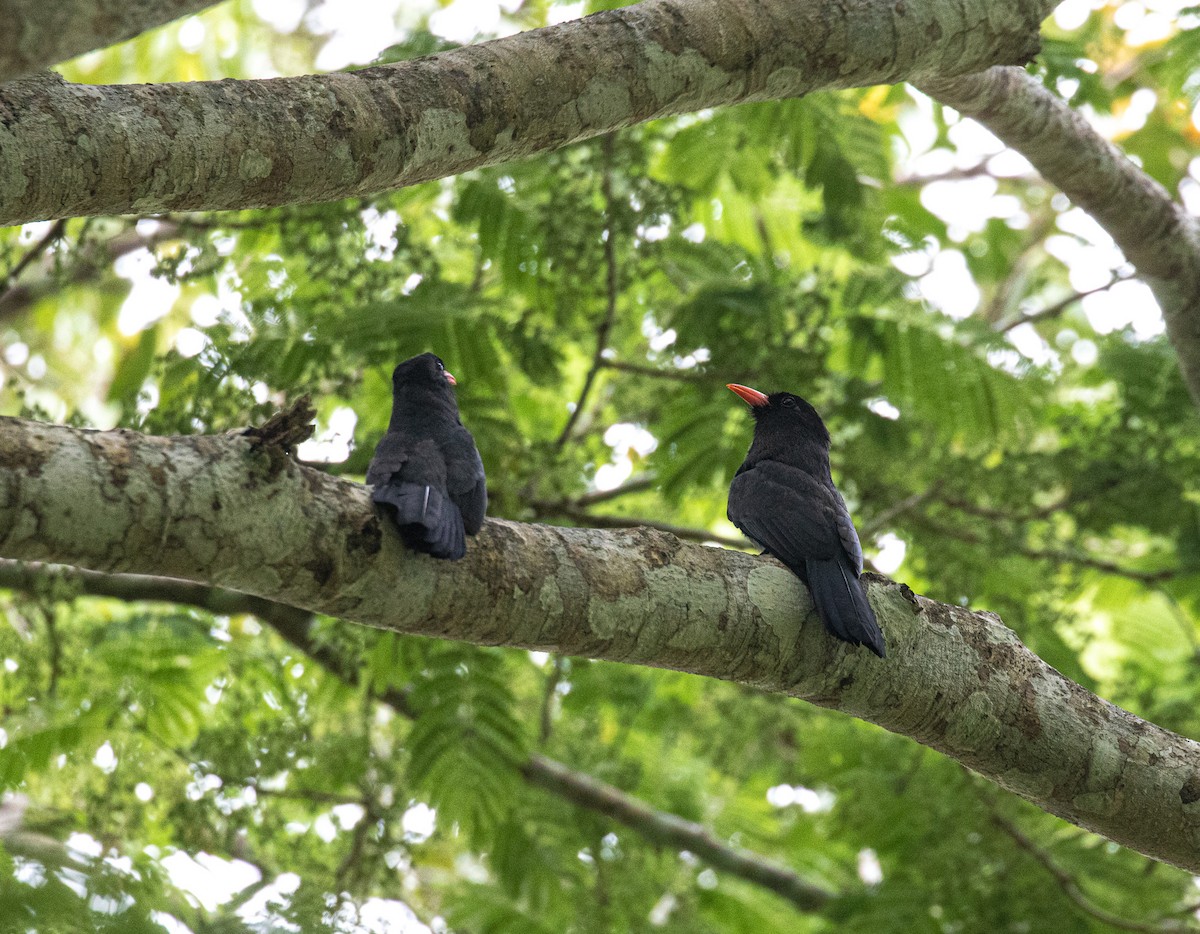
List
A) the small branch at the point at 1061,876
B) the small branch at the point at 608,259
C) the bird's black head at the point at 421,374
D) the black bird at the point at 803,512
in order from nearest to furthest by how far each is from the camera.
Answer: the black bird at the point at 803,512
the bird's black head at the point at 421,374
the small branch at the point at 608,259
the small branch at the point at 1061,876

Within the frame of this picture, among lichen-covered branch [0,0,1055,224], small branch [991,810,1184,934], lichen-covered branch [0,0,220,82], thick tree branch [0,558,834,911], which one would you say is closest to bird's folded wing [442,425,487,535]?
lichen-covered branch [0,0,1055,224]

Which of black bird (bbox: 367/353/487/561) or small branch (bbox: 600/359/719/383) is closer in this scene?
black bird (bbox: 367/353/487/561)

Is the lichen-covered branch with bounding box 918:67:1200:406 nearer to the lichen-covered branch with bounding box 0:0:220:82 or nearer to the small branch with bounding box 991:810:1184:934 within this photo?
the small branch with bounding box 991:810:1184:934

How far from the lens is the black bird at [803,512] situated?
Result: 122 inches

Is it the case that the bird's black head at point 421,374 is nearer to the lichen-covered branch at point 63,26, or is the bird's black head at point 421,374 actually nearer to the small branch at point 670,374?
the small branch at point 670,374

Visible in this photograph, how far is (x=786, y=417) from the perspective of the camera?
4.68 meters

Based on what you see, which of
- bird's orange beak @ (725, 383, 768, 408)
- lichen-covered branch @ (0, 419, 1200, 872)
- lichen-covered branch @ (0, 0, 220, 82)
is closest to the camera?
lichen-covered branch @ (0, 0, 220, 82)

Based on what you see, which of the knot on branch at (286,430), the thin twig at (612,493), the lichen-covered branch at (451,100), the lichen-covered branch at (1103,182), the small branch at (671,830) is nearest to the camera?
the knot on branch at (286,430)

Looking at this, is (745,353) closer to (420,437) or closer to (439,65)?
(420,437)

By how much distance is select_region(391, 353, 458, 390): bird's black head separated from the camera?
3934 mm

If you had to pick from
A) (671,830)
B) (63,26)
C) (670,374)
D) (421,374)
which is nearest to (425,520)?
(63,26)

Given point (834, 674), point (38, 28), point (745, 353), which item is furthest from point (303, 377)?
point (38, 28)

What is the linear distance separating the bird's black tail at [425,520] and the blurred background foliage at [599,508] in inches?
64.3

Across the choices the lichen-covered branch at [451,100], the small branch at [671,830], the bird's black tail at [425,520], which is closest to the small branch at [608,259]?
the lichen-covered branch at [451,100]
